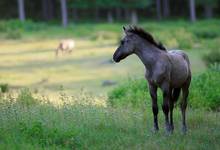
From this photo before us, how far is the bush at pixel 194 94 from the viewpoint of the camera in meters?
16.4

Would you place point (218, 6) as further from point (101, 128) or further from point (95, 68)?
point (101, 128)

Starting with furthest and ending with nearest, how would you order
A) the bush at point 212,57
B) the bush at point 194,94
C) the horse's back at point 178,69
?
1. the bush at point 212,57
2. the bush at point 194,94
3. the horse's back at point 178,69

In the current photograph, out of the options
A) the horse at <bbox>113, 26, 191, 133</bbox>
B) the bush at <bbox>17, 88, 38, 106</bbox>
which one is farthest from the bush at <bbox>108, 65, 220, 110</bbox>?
the horse at <bbox>113, 26, 191, 133</bbox>

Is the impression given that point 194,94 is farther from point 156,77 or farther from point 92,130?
point 92,130

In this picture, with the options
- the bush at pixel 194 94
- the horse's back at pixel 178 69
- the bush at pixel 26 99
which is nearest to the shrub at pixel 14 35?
the bush at pixel 194 94

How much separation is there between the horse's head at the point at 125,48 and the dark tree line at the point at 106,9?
175 feet

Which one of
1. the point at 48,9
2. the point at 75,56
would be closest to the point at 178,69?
the point at 75,56

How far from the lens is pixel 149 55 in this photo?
11.6m

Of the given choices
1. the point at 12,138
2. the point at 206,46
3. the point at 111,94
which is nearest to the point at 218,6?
the point at 206,46

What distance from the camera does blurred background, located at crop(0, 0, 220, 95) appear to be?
88.1 ft

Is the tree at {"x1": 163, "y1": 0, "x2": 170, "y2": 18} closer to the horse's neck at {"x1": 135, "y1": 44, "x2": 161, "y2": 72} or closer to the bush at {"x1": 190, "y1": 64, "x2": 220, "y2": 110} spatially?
the bush at {"x1": 190, "y1": 64, "x2": 220, "y2": 110}

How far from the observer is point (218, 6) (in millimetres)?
69812

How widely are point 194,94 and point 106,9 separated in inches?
2214

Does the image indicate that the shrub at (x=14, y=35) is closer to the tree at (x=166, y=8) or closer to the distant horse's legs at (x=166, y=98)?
the tree at (x=166, y=8)
